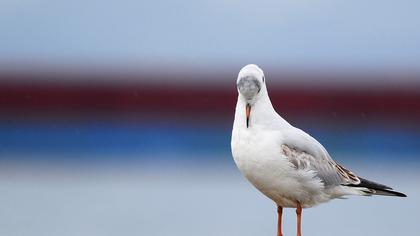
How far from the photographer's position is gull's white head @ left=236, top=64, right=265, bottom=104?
3.68 meters

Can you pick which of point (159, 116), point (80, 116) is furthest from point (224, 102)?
point (80, 116)

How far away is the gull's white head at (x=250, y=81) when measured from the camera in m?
3.68

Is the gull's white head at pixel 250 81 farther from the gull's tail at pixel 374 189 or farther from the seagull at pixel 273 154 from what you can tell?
the gull's tail at pixel 374 189

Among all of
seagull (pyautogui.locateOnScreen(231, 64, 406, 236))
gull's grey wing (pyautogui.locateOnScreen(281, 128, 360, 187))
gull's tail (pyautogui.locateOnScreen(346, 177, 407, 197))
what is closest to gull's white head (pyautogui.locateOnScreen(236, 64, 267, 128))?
seagull (pyautogui.locateOnScreen(231, 64, 406, 236))

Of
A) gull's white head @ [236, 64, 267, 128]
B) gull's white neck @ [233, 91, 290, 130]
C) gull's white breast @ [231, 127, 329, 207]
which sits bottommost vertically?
gull's white breast @ [231, 127, 329, 207]

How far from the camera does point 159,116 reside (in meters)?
10.6

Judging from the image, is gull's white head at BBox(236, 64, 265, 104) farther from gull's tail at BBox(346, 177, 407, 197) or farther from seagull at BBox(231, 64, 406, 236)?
gull's tail at BBox(346, 177, 407, 197)

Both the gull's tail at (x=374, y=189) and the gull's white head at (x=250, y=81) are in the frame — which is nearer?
the gull's white head at (x=250, y=81)

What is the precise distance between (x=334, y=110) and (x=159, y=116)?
1.75 m

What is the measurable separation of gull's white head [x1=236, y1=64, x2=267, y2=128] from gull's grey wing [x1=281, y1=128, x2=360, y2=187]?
0.67 ft

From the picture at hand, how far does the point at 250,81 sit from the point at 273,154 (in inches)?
11.4

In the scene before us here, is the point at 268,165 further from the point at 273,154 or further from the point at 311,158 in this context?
the point at 311,158

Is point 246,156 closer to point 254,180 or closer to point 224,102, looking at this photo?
point 254,180

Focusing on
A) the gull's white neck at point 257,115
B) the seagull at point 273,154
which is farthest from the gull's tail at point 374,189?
the gull's white neck at point 257,115
